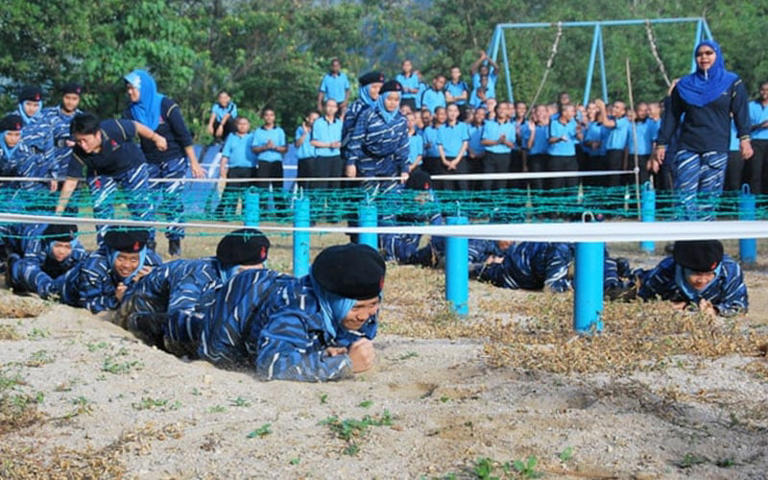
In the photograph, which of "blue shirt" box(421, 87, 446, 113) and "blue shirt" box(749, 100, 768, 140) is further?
"blue shirt" box(421, 87, 446, 113)

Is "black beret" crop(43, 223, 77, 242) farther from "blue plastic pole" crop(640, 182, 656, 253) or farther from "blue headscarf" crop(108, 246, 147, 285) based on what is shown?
"blue plastic pole" crop(640, 182, 656, 253)

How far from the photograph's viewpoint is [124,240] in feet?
26.1

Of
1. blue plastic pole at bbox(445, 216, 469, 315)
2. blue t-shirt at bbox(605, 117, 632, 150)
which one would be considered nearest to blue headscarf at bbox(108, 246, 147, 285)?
blue plastic pole at bbox(445, 216, 469, 315)

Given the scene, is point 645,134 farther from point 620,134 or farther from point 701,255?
point 701,255

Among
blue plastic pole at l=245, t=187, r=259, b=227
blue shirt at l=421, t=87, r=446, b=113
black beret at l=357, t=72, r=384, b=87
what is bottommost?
blue plastic pole at l=245, t=187, r=259, b=227

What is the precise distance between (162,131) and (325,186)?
4.62m

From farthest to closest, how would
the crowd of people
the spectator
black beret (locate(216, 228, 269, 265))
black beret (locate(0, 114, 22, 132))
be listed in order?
1. the spectator
2. black beret (locate(0, 114, 22, 132))
3. black beret (locate(216, 228, 269, 265))
4. the crowd of people

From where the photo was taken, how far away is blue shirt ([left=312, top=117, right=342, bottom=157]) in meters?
15.5

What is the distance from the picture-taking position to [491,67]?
1859 cm

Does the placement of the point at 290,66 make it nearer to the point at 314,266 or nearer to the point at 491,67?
the point at 491,67

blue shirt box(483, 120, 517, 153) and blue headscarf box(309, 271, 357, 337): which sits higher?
blue shirt box(483, 120, 517, 153)

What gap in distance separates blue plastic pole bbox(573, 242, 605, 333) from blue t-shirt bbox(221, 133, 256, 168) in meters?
9.88

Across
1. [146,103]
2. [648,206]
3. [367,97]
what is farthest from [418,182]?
[146,103]

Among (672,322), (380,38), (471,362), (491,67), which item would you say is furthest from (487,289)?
(380,38)
